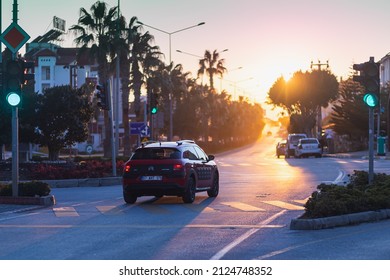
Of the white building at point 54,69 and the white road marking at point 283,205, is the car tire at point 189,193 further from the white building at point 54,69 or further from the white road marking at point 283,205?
the white building at point 54,69

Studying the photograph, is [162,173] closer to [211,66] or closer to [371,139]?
[371,139]

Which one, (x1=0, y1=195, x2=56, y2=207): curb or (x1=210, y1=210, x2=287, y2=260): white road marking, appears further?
(x1=0, y1=195, x2=56, y2=207): curb

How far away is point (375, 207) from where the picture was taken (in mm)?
16109

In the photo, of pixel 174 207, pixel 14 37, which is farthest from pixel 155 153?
pixel 14 37

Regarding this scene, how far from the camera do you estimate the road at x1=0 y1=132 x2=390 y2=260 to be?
11.4 meters

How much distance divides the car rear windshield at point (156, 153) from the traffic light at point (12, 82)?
3.38 m

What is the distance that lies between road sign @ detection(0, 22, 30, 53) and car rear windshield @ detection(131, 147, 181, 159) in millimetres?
4082

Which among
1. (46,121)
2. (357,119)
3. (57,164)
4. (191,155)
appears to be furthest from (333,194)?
(357,119)

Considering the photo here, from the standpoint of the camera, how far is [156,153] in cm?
2116

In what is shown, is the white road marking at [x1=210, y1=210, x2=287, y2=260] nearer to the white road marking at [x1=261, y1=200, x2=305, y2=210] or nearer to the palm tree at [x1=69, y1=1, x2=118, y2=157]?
the white road marking at [x1=261, y1=200, x2=305, y2=210]

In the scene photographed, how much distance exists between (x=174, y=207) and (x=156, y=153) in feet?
6.60

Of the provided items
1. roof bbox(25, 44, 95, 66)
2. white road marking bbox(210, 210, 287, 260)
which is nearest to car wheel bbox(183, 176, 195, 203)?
white road marking bbox(210, 210, 287, 260)

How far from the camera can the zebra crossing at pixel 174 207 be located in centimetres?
1845

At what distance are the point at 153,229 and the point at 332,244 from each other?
12.7 feet
